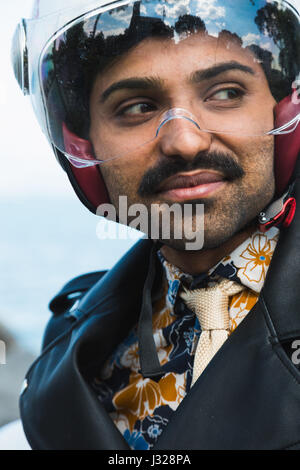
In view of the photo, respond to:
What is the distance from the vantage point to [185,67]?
1138mm

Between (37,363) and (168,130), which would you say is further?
(37,363)

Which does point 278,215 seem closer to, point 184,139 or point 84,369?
point 184,139

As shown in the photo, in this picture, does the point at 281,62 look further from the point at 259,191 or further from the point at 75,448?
the point at 75,448

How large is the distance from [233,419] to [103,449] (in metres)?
0.35

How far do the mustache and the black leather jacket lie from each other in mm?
171

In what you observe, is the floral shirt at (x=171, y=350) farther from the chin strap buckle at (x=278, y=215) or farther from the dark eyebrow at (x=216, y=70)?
the dark eyebrow at (x=216, y=70)

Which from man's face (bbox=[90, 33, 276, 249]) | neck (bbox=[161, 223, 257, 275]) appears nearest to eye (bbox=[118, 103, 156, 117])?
man's face (bbox=[90, 33, 276, 249])

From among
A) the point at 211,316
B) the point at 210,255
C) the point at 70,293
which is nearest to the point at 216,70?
the point at 210,255

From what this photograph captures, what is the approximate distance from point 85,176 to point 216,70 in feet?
1.53

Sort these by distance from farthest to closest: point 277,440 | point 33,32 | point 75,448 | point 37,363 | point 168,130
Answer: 1. point 37,363
2. point 33,32
3. point 75,448
4. point 168,130
5. point 277,440

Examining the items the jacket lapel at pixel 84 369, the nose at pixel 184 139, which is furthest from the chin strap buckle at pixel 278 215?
the jacket lapel at pixel 84 369

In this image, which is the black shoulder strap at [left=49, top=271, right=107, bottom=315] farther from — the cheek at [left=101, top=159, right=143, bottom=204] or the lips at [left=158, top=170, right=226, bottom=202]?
the lips at [left=158, top=170, right=226, bottom=202]

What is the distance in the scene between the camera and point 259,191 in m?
1.21

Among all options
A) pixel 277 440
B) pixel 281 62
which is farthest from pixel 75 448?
pixel 281 62
